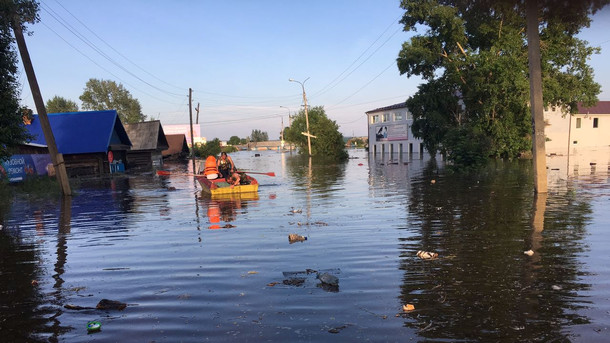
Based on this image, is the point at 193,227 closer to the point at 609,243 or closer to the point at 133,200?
the point at 133,200

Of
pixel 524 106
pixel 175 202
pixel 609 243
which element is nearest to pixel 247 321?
pixel 609 243

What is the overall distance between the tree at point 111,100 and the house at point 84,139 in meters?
59.2

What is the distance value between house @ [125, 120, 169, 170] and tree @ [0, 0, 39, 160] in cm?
2910

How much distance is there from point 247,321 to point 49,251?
5.98m

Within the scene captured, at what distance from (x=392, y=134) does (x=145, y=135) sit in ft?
123

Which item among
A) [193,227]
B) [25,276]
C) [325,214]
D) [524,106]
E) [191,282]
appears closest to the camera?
Result: [191,282]

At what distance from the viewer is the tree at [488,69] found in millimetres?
31297

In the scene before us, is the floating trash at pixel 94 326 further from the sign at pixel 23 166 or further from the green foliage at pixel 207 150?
the green foliage at pixel 207 150

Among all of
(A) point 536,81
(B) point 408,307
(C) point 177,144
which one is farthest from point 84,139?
(C) point 177,144

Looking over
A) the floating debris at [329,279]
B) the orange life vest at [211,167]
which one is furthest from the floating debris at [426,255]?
the orange life vest at [211,167]

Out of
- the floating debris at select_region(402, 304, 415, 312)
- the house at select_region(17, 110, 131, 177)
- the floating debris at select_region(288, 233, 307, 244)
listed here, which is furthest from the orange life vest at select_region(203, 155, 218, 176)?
the house at select_region(17, 110, 131, 177)

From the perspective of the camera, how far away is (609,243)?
7645 mm

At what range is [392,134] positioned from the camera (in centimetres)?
6662

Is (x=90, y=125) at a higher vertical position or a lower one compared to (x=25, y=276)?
higher
